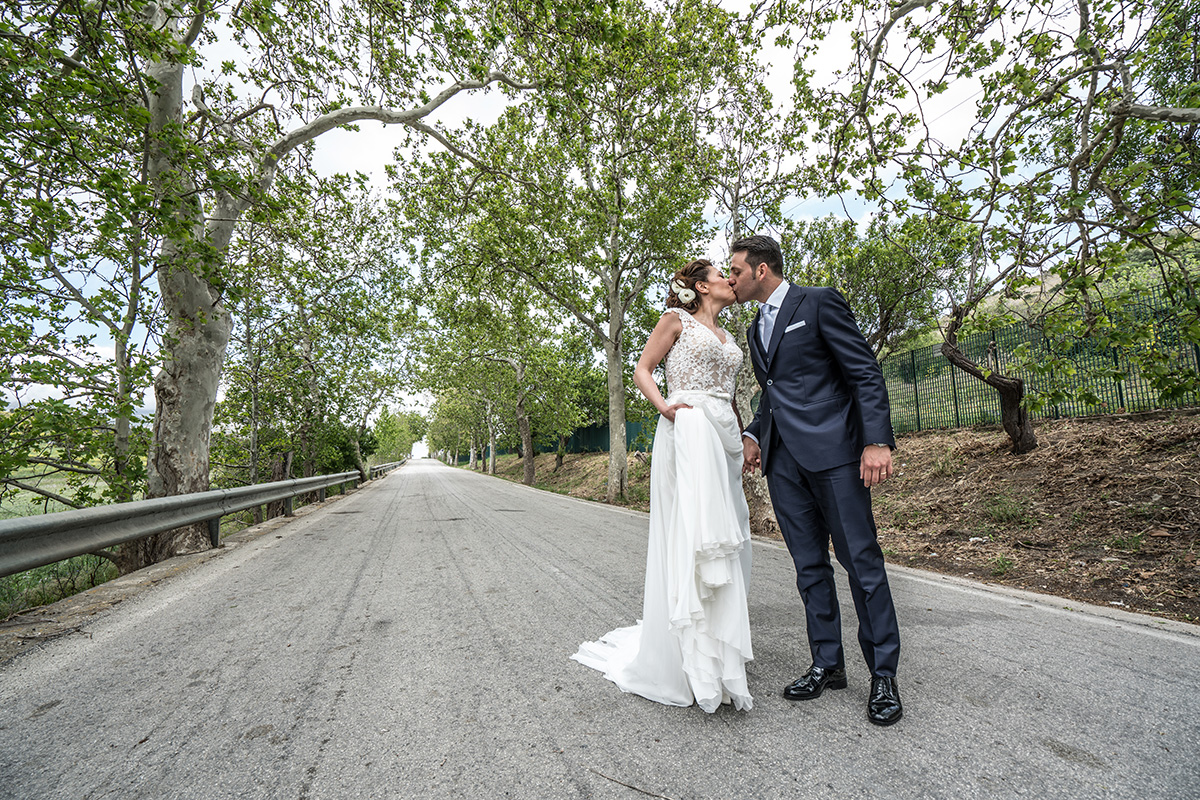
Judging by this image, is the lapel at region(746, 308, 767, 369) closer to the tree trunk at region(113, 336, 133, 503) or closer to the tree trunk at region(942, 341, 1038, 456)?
the tree trunk at region(942, 341, 1038, 456)

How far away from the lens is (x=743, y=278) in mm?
2668

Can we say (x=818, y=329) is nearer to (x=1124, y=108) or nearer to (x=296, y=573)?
(x=1124, y=108)

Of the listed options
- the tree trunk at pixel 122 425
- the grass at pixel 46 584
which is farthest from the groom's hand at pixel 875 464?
the tree trunk at pixel 122 425

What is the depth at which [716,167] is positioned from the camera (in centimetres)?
952

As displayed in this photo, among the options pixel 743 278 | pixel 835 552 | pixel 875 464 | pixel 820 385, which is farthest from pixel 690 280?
pixel 835 552

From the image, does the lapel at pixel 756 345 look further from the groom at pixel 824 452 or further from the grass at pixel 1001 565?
the grass at pixel 1001 565

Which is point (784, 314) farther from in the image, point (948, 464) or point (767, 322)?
point (948, 464)

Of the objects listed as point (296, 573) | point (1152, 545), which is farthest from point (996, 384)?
point (296, 573)

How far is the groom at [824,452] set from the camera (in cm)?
218

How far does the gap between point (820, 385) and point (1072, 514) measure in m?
5.22

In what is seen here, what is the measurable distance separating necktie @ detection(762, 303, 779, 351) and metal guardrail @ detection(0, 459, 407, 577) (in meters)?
4.41

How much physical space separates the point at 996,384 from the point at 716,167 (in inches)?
244

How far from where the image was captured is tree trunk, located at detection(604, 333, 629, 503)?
1313 centimetres

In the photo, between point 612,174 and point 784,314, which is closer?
point 784,314
